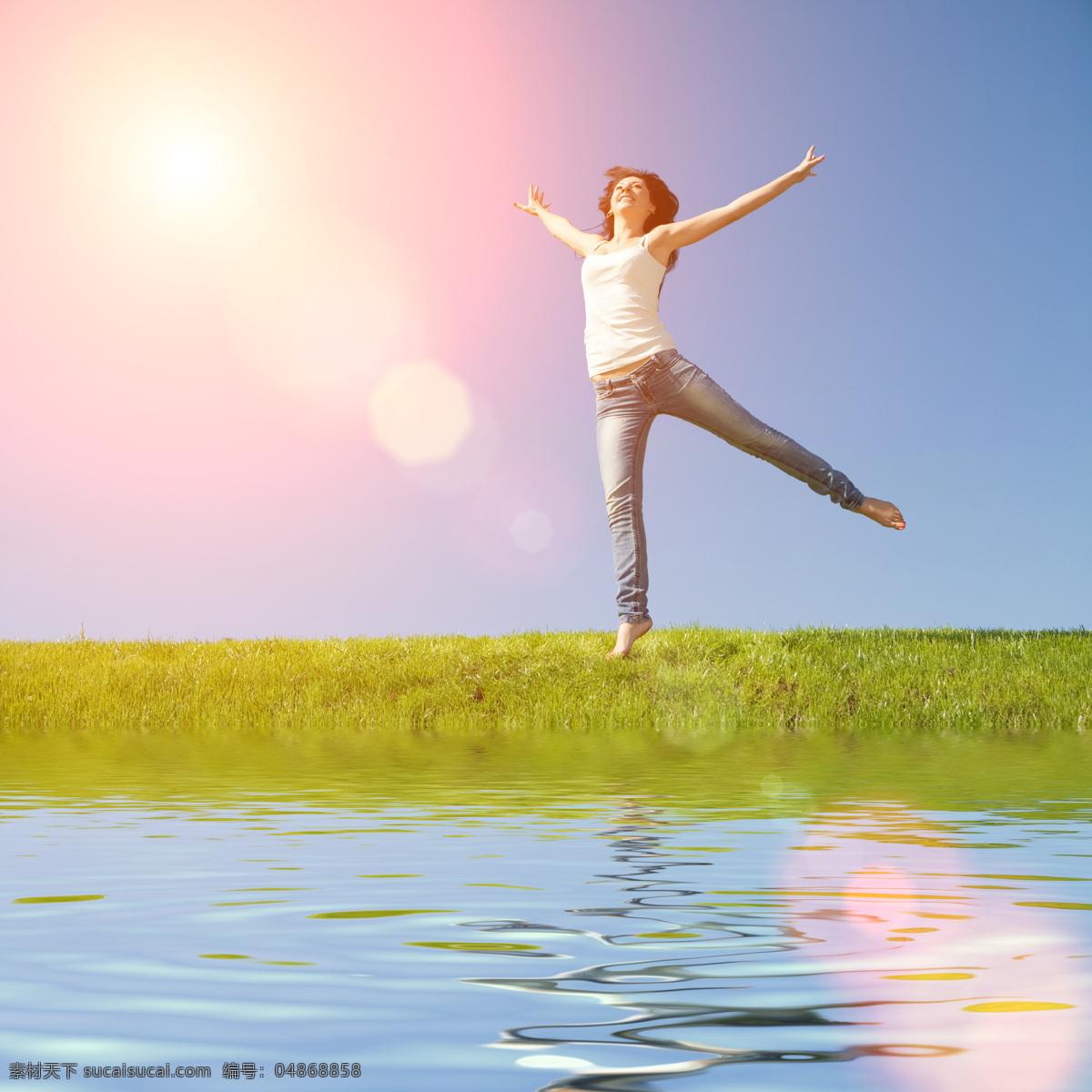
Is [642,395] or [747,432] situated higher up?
[642,395]

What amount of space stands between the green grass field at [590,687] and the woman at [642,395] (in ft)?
5.23

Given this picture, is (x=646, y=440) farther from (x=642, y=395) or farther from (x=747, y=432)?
(x=747, y=432)

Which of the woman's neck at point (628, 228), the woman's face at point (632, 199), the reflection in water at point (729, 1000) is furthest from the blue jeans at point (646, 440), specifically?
the reflection in water at point (729, 1000)


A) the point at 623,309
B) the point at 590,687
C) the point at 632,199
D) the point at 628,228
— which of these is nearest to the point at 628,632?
the point at 590,687

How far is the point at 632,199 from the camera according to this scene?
10.4 meters

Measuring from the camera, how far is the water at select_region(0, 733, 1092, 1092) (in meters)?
1.84

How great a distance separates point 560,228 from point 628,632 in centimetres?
384

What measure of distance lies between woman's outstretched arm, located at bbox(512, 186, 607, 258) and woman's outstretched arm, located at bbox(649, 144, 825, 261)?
2.13ft

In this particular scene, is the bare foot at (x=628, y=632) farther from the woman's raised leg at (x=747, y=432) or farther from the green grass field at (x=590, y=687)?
the woman's raised leg at (x=747, y=432)

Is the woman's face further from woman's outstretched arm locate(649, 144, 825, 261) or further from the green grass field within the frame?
the green grass field

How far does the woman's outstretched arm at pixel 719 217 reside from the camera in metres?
9.31

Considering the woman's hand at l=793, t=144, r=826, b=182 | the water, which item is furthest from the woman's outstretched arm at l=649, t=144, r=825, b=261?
the water

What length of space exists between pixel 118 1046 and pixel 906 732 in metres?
9.45

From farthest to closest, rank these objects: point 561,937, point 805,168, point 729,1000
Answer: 1. point 805,168
2. point 561,937
3. point 729,1000
